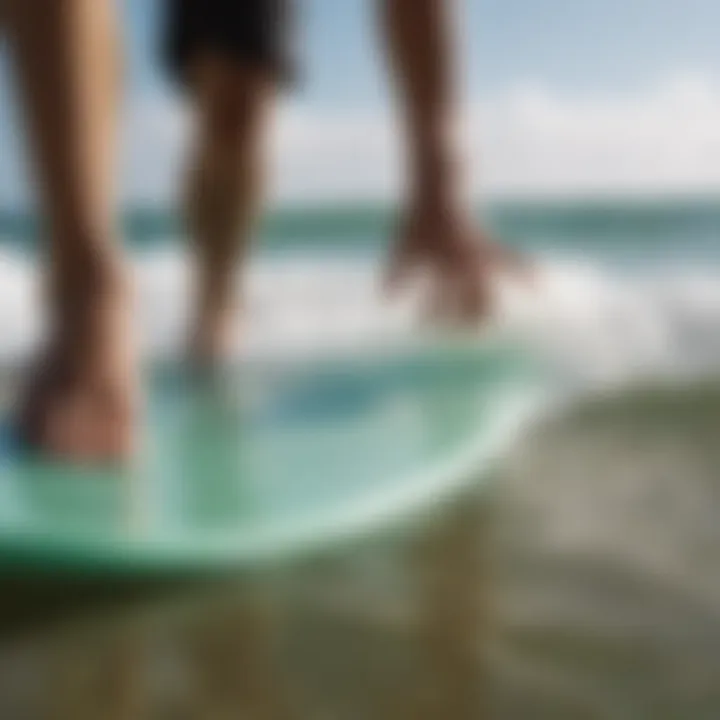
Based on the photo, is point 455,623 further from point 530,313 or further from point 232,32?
point 232,32

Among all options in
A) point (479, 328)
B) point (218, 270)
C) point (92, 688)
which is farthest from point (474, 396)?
point (92, 688)

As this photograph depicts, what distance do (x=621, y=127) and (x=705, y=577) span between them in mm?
251

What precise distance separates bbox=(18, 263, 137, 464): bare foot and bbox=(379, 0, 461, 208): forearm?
17cm

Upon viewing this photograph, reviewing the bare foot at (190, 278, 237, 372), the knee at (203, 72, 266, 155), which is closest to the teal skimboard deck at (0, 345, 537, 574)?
the bare foot at (190, 278, 237, 372)

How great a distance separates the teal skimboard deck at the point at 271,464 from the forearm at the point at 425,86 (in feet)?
0.33

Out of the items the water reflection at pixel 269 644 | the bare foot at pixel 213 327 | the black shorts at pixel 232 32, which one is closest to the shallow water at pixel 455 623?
the water reflection at pixel 269 644

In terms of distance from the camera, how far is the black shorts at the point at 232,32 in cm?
65

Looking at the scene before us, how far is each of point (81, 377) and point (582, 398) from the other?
10.9 inches

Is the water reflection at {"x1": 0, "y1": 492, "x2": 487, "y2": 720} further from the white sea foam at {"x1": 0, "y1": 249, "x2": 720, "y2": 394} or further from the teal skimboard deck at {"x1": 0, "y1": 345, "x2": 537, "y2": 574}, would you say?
the white sea foam at {"x1": 0, "y1": 249, "x2": 720, "y2": 394}

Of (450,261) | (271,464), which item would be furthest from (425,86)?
(271,464)

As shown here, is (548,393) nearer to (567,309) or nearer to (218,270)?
(567,309)

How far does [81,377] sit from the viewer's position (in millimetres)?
642

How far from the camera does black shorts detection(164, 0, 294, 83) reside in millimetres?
646

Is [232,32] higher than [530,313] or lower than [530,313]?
higher
